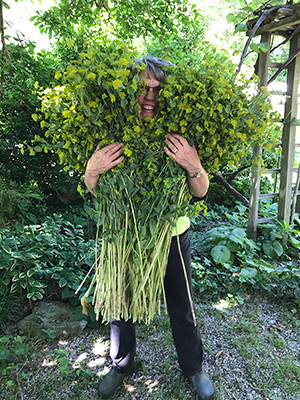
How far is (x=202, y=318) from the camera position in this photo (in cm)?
Result: 260

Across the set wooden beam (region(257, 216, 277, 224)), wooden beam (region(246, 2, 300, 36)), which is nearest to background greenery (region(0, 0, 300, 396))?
wooden beam (region(257, 216, 277, 224))

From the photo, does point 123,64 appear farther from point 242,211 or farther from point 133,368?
point 242,211

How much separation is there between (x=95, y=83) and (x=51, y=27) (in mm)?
2496

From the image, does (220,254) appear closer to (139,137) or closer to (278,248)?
(278,248)

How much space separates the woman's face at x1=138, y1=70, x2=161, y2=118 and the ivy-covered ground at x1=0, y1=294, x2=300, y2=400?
165 centimetres

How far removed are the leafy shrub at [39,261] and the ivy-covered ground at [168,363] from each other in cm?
41

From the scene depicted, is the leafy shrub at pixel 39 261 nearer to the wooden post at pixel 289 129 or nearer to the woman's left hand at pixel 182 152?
the woman's left hand at pixel 182 152

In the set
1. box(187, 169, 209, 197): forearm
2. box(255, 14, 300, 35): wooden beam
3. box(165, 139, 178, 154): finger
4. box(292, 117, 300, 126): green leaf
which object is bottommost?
box(187, 169, 209, 197): forearm

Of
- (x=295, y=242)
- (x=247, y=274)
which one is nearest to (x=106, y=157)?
(x=247, y=274)

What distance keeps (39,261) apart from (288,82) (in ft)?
11.6

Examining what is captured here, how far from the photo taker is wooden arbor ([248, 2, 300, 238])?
128 inches

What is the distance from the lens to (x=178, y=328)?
5.92 ft

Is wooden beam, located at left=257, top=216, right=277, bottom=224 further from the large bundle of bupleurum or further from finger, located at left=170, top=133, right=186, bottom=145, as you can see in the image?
finger, located at left=170, top=133, right=186, bottom=145

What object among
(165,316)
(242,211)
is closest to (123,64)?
(165,316)
